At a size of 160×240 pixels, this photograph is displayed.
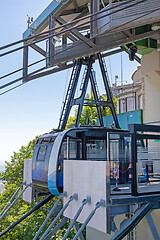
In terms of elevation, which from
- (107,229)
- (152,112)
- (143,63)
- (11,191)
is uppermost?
(143,63)

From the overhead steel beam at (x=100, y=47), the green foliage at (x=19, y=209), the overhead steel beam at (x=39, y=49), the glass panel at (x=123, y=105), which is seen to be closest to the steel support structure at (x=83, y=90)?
the overhead steel beam at (x=100, y=47)

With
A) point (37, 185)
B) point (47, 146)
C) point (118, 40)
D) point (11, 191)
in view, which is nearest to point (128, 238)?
point (37, 185)

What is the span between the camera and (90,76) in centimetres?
1385

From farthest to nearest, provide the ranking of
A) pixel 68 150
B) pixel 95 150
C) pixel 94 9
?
pixel 94 9, pixel 95 150, pixel 68 150

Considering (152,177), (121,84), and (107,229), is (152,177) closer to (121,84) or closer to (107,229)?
(107,229)

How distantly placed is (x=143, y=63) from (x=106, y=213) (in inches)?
420

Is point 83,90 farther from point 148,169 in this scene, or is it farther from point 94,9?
point 148,169

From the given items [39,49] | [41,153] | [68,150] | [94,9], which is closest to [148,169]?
[68,150]

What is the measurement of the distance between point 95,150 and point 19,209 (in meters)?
15.1

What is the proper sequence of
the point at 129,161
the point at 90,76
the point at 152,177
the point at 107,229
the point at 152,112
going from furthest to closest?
the point at 152,112 < the point at 90,76 < the point at 152,177 < the point at 129,161 < the point at 107,229

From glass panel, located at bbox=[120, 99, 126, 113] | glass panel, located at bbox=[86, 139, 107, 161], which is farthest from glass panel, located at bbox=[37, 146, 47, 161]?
glass panel, located at bbox=[120, 99, 126, 113]

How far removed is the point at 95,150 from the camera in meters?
10.2

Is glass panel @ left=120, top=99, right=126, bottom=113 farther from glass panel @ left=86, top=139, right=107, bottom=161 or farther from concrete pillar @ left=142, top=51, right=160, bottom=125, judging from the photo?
glass panel @ left=86, top=139, right=107, bottom=161

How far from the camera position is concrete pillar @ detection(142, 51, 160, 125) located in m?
14.7
